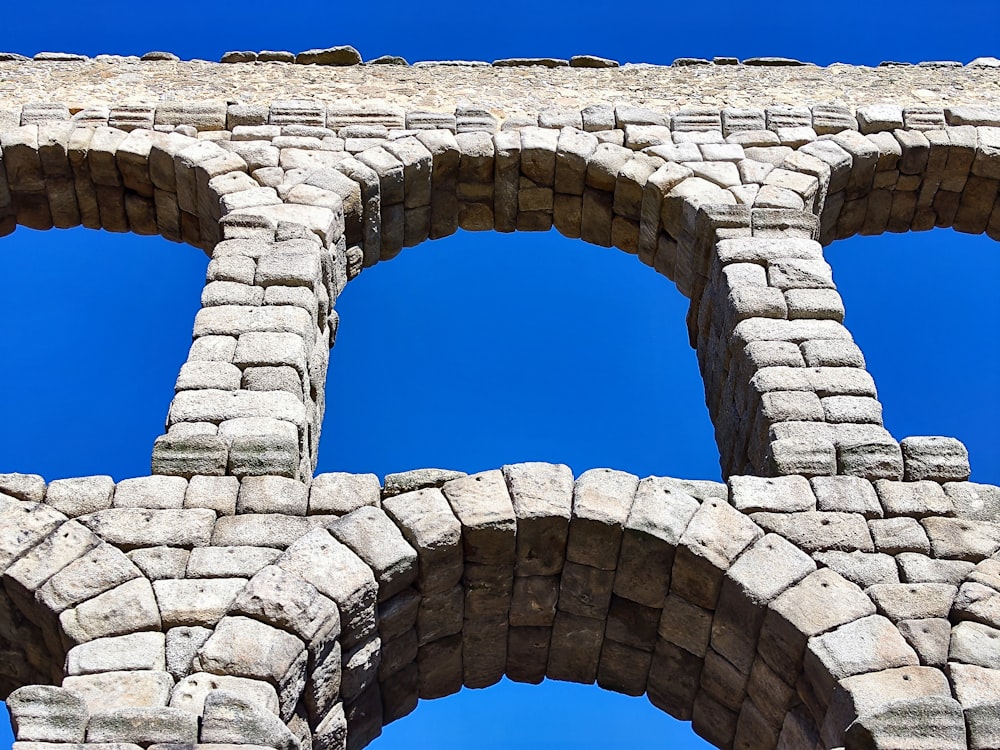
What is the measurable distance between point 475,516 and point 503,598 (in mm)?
499

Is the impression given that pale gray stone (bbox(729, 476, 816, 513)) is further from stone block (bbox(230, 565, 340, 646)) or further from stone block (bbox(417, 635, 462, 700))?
stone block (bbox(230, 565, 340, 646))

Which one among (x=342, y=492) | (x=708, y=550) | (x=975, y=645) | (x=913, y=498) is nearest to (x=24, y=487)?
(x=342, y=492)

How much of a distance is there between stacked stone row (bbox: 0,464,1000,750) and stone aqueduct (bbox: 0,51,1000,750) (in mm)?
15

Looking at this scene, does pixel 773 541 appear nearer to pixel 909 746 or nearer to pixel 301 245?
pixel 909 746

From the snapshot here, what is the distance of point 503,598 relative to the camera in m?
6.68

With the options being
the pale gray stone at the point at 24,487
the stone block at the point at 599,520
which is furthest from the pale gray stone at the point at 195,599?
the stone block at the point at 599,520

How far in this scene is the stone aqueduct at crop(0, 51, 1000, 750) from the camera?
5754 mm

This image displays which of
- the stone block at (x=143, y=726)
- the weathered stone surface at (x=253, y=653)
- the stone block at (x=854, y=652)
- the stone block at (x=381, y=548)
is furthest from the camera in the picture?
the stone block at (x=381, y=548)

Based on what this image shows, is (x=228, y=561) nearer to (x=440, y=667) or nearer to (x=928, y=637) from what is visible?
(x=440, y=667)

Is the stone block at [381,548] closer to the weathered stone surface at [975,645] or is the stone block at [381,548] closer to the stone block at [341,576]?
the stone block at [341,576]

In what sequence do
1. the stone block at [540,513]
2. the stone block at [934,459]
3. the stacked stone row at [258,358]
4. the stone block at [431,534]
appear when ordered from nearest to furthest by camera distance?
1. the stone block at [431,534]
2. the stone block at [540,513]
3. the stacked stone row at [258,358]
4. the stone block at [934,459]

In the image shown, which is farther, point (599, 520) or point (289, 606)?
point (599, 520)

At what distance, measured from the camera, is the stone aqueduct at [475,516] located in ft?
18.9

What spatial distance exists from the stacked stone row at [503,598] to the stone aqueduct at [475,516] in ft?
0.05
